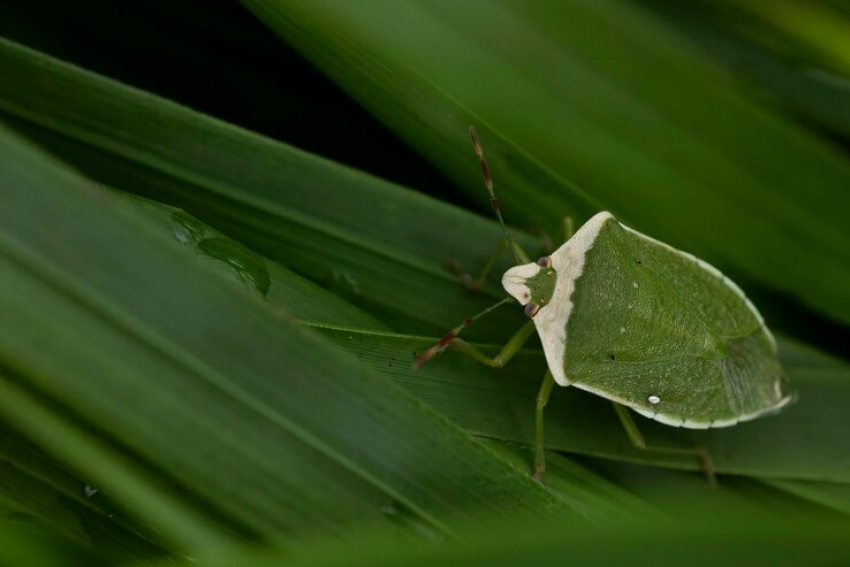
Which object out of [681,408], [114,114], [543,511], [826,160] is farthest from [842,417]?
[114,114]

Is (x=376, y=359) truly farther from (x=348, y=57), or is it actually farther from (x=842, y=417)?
(x=842, y=417)

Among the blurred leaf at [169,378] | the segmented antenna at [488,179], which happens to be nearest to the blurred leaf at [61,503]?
the blurred leaf at [169,378]

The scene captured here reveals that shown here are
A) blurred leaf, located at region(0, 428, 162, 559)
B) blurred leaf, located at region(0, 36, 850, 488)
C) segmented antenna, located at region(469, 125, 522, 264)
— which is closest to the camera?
blurred leaf, located at region(0, 428, 162, 559)

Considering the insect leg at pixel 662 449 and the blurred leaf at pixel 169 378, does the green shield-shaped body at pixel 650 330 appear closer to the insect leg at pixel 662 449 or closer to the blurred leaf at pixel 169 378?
the insect leg at pixel 662 449

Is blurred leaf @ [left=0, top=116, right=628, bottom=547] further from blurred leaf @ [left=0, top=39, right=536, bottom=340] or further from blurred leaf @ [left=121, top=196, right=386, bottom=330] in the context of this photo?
blurred leaf @ [left=0, top=39, right=536, bottom=340]

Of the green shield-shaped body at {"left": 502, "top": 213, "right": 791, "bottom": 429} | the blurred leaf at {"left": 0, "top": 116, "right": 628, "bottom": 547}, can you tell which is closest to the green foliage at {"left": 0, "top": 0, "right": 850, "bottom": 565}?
the blurred leaf at {"left": 0, "top": 116, "right": 628, "bottom": 547}

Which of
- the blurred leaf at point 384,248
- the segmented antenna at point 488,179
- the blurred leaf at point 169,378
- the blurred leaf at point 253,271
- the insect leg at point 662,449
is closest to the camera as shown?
the blurred leaf at point 169,378

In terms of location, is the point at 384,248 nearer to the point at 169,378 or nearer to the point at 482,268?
the point at 482,268
